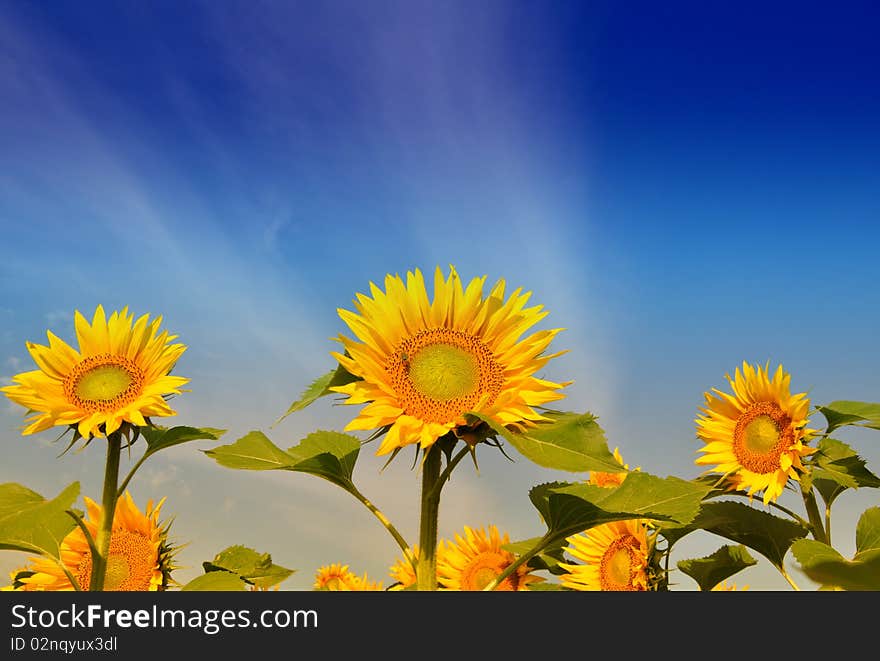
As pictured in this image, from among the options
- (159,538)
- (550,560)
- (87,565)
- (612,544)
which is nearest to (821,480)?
(612,544)

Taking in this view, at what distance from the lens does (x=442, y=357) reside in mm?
2455

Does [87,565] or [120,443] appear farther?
[87,565]

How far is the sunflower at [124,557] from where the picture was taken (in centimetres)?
385

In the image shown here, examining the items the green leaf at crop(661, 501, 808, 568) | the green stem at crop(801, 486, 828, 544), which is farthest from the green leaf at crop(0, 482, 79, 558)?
the green stem at crop(801, 486, 828, 544)

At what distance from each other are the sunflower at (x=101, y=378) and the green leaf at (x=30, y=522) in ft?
0.98

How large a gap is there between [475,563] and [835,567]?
2087mm

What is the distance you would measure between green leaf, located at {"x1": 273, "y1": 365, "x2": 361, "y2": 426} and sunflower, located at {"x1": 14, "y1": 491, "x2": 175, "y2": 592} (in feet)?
6.24

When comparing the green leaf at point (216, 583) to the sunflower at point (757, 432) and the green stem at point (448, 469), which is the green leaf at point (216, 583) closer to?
the green stem at point (448, 469)

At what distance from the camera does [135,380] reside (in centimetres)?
345

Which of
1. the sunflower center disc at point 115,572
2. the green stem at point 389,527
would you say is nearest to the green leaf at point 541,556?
the green stem at point 389,527

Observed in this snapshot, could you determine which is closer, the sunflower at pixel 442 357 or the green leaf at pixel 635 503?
the green leaf at pixel 635 503

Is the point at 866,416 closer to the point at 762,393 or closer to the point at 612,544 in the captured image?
the point at 762,393

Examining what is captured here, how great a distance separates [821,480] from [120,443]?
11.1 feet

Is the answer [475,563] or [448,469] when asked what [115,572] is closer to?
[475,563]
